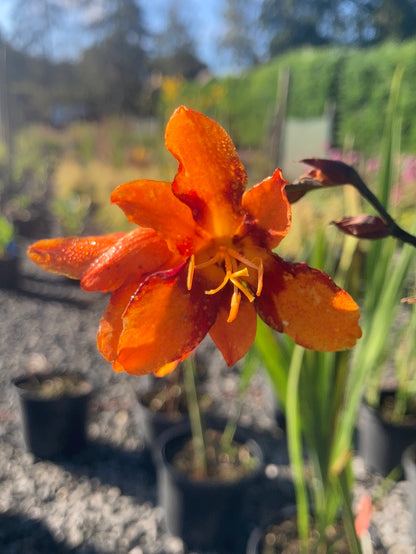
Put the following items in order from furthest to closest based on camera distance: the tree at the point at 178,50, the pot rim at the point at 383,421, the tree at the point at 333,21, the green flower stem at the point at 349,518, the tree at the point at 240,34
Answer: the tree at the point at 178,50 → the tree at the point at 240,34 → the tree at the point at 333,21 → the pot rim at the point at 383,421 → the green flower stem at the point at 349,518

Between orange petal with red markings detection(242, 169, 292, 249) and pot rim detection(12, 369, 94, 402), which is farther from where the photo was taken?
pot rim detection(12, 369, 94, 402)

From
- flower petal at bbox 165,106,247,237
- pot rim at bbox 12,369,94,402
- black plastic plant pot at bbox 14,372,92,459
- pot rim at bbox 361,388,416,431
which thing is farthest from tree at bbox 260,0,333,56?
flower petal at bbox 165,106,247,237

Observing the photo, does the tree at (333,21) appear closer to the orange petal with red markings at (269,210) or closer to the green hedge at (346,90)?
the green hedge at (346,90)

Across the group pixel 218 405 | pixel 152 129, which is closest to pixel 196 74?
pixel 152 129

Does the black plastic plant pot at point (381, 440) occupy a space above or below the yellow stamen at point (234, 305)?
below

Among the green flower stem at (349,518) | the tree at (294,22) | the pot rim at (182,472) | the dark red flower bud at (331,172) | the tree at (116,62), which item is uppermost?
the dark red flower bud at (331,172)

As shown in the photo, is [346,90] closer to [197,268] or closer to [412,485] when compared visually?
[412,485]

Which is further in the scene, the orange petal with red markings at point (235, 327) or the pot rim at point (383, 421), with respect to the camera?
the pot rim at point (383, 421)

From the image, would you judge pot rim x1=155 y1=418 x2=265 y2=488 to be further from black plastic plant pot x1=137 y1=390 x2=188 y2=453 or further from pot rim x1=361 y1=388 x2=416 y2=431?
pot rim x1=361 y1=388 x2=416 y2=431

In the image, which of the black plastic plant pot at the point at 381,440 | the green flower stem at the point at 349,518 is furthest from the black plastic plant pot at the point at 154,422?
the green flower stem at the point at 349,518
